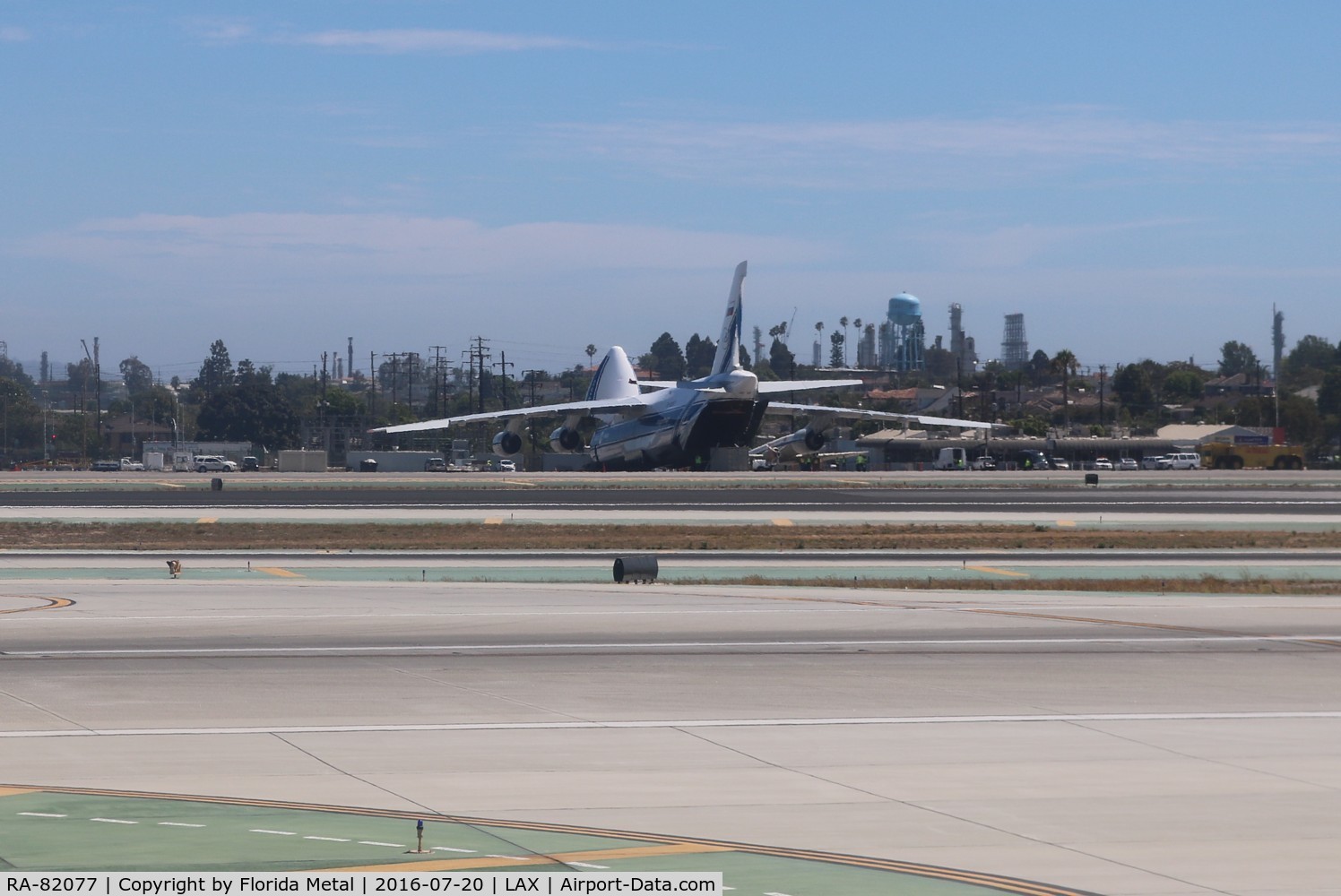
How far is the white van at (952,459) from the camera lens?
424 ft

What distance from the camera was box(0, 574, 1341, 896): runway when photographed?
38.6ft

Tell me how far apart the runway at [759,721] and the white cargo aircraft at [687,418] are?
70.5 m

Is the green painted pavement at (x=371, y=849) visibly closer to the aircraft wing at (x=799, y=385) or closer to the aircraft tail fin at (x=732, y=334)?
the aircraft wing at (x=799, y=385)

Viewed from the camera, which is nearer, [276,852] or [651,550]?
[276,852]

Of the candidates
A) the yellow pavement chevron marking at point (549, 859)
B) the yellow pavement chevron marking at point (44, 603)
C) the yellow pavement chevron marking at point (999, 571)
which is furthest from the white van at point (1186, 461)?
the yellow pavement chevron marking at point (549, 859)

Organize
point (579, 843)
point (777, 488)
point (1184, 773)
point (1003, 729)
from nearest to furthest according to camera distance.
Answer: point (579, 843), point (1184, 773), point (1003, 729), point (777, 488)

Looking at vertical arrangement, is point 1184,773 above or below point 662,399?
below

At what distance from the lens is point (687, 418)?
101m

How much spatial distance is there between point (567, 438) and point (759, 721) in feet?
289

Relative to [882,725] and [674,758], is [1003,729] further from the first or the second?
[674,758]

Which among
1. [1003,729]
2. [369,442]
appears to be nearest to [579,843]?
[1003,729]

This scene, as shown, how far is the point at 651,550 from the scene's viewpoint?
47.3 m

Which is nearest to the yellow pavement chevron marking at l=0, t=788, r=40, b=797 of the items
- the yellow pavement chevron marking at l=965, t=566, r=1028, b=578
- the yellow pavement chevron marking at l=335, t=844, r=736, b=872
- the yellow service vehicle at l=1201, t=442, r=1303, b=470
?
the yellow pavement chevron marking at l=335, t=844, r=736, b=872

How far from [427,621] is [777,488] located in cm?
5604
